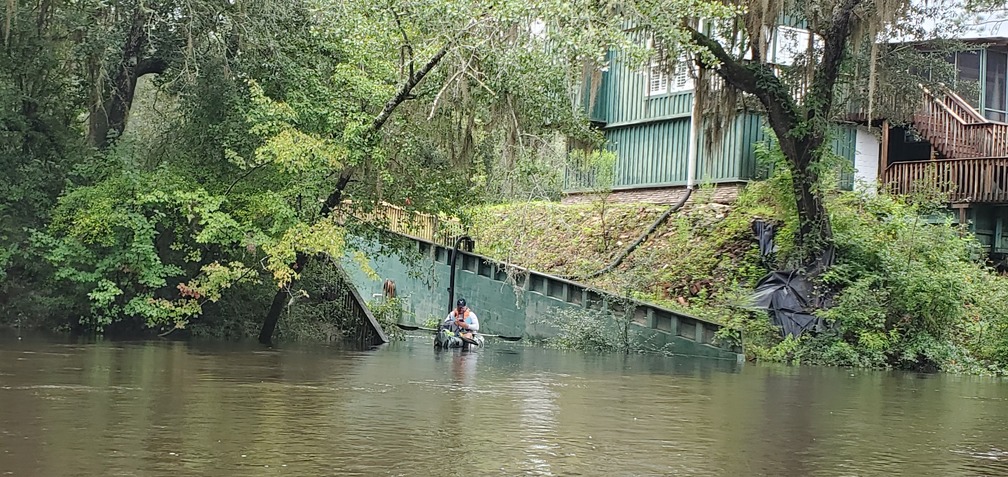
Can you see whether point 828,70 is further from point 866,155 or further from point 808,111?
point 866,155

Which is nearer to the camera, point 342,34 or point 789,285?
point 342,34

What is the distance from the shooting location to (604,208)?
1305 inches

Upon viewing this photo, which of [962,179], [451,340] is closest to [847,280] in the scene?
[962,179]

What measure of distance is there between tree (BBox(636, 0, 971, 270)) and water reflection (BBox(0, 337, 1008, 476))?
7.58m

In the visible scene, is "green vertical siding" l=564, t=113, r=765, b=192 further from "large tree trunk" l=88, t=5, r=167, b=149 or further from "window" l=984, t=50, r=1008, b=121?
"large tree trunk" l=88, t=5, r=167, b=149

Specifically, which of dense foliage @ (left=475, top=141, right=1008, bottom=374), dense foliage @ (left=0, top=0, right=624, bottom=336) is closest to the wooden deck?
dense foliage @ (left=475, top=141, right=1008, bottom=374)

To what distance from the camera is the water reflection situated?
820 centimetres

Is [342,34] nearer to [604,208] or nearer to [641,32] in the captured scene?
[641,32]

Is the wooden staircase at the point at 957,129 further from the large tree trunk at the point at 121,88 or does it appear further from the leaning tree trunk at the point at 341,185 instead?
the large tree trunk at the point at 121,88

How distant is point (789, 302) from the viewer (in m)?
26.7

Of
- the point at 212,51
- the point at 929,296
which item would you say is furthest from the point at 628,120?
the point at 212,51

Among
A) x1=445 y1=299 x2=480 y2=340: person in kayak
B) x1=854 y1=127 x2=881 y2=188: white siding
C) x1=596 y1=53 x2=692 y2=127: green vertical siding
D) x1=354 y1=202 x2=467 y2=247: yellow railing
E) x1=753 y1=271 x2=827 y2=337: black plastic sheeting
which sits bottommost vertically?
x1=445 y1=299 x2=480 y2=340: person in kayak

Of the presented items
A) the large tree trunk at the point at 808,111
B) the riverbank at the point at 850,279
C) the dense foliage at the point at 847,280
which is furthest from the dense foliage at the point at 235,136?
the large tree trunk at the point at 808,111

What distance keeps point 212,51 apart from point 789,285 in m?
14.2
